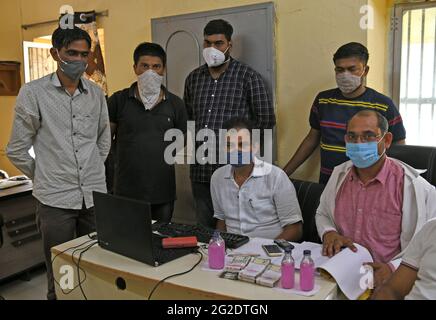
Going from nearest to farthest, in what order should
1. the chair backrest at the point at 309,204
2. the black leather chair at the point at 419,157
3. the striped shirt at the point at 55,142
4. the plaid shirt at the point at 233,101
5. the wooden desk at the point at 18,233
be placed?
the striped shirt at the point at 55,142, the black leather chair at the point at 419,157, the chair backrest at the point at 309,204, the plaid shirt at the point at 233,101, the wooden desk at the point at 18,233

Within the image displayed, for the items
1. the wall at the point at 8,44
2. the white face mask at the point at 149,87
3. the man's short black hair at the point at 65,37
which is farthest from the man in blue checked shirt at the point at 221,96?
the wall at the point at 8,44

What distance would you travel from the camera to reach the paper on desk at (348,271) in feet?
4.72

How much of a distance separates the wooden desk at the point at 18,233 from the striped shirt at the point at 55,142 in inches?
37.3

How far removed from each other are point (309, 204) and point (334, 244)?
661mm

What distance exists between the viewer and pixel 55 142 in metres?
2.11

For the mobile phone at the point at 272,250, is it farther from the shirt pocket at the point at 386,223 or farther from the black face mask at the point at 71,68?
the black face mask at the point at 71,68

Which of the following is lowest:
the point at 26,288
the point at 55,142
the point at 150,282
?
the point at 26,288

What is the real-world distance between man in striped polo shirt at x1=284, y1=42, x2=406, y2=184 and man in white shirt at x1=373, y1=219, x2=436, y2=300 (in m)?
1.00

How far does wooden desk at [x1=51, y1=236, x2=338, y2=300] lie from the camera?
1.41 metres

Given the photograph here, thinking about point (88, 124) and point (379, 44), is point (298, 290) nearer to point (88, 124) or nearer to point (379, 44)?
point (88, 124)

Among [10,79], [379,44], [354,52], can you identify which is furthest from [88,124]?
[10,79]

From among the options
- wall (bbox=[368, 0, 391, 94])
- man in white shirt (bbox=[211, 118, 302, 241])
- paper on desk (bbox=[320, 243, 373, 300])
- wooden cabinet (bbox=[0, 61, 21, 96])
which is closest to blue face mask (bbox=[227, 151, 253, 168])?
man in white shirt (bbox=[211, 118, 302, 241])

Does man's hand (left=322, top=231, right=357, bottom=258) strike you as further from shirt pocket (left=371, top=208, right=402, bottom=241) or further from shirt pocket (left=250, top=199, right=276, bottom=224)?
shirt pocket (left=250, top=199, right=276, bottom=224)

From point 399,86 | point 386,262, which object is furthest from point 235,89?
point 386,262
